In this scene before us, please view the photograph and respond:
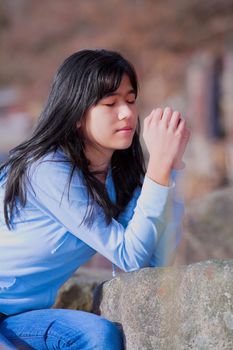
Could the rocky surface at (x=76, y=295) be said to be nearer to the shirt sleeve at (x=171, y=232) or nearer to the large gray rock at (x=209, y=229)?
the shirt sleeve at (x=171, y=232)

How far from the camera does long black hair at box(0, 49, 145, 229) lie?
2100 millimetres

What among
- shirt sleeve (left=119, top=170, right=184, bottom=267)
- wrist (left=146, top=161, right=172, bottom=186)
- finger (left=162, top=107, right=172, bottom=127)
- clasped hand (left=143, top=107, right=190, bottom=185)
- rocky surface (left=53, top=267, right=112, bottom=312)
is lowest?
rocky surface (left=53, top=267, right=112, bottom=312)

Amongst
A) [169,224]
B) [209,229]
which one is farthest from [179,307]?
[209,229]

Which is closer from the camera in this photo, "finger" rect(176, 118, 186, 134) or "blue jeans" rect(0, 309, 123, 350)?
"blue jeans" rect(0, 309, 123, 350)

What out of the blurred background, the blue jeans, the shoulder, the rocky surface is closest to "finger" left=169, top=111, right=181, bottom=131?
the shoulder

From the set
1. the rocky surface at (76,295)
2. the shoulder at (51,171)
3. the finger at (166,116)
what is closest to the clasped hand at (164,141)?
the finger at (166,116)

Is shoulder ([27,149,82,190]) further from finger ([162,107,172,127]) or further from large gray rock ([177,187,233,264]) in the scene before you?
large gray rock ([177,187,233,264])

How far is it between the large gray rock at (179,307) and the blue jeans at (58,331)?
2.3 inches

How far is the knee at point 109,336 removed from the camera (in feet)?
6.18

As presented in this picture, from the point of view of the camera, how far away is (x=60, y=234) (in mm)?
2062

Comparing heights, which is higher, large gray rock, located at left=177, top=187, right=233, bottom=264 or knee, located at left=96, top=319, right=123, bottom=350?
knee, located at left=96, top=319, right=123, bottom=350

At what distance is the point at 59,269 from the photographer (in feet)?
6.87

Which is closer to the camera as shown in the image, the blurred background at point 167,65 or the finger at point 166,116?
the finger at point 166,116

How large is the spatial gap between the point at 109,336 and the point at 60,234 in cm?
30
